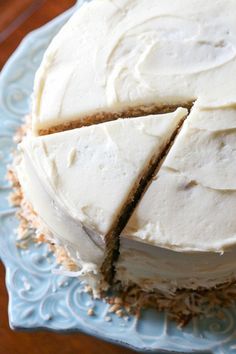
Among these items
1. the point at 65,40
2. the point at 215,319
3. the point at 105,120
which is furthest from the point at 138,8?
the point at 215,319

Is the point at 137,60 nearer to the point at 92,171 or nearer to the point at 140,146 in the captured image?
the point at 140,146

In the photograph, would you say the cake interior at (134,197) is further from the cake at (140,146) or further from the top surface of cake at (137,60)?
the top surface of cake at (137,60)

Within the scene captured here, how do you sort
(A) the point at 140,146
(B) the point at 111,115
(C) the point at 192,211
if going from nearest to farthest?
(C) the point at 192,211, (A) the point at 140,146, (B) the point at 111,115

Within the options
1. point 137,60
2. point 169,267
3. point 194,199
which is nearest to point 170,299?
point 169,267

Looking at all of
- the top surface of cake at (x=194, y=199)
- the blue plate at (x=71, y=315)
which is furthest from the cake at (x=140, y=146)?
the blue plate at (x=71, y=315)

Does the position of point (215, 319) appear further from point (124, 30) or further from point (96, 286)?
point (124, 30)

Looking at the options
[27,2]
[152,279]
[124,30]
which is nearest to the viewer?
[152,279]

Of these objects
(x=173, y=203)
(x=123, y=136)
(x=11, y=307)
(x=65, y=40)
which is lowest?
(x=11, y=307)
